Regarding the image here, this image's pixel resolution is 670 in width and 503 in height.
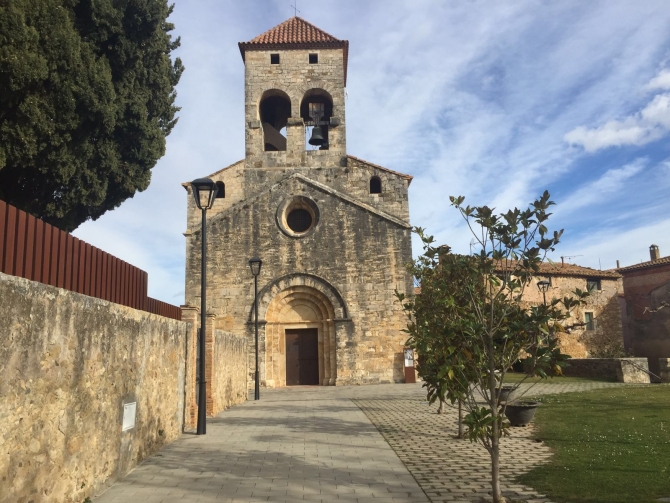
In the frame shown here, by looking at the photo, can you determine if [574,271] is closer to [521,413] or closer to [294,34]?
[294,34]

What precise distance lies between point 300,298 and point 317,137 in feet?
21.6

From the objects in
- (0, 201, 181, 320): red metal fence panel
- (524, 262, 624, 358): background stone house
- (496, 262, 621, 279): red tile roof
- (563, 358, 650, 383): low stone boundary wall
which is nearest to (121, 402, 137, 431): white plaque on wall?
(0, 201, 181, 320): red metal fence panel

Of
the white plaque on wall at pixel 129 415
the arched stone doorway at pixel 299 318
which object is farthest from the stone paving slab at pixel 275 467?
the arched stone doorway at pixel 299 318

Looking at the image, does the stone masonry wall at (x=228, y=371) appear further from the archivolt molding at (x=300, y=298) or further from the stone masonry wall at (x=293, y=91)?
the stone masonry wall at (x=293, y=91)

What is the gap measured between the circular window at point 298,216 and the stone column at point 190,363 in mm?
10517

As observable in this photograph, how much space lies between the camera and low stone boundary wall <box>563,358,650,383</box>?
1994cm

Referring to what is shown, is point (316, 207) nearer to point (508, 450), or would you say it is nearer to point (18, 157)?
point (18, 157)

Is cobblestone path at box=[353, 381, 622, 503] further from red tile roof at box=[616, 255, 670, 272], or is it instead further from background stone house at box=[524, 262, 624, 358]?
red tile roof at box=[616, 255, 670, 272]

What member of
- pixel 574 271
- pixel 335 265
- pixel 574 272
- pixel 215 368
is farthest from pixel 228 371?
pixel 574 271

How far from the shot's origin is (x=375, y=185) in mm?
22000

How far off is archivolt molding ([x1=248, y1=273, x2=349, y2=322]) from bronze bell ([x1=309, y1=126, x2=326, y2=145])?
564 cm

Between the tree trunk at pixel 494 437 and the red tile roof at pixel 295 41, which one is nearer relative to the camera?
the tree trunk at pixel 494 437

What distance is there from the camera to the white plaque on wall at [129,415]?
635 cm

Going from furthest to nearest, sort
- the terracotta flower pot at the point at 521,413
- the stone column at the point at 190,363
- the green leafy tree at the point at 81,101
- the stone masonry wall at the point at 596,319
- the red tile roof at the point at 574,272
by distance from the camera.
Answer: the red tile roof at the point at 574,272, the stone masonry wall at the point at 596,319, the green leafy tree at the point at 81,101, the stone column at the point at 190,363, the terracotta flower pot at the point at 521,413
